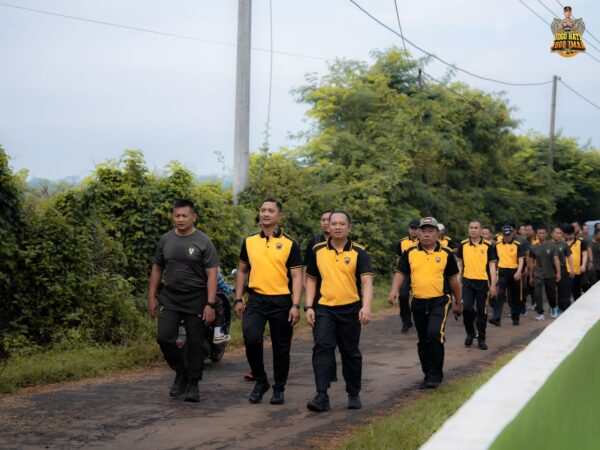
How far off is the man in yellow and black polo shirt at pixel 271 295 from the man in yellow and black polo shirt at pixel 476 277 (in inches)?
223

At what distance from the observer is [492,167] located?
115 ft

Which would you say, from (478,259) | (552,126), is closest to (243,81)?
(478,259)

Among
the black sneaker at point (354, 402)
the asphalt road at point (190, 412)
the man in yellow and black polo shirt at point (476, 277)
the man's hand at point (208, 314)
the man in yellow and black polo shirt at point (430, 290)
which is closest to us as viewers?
the asphalt road at point (190, 412)

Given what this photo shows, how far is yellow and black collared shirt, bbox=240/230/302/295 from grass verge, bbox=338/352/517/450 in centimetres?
171

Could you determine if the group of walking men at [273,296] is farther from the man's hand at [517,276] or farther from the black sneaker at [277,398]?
the man's hand at [517,276]

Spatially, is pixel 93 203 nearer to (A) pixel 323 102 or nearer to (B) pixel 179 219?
(B) pixel 179 219

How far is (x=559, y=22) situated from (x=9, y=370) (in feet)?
58.7

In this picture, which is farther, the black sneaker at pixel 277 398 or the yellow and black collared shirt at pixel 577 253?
the yellow and black collared shirt at pixel 577 253

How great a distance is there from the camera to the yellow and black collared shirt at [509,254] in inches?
712

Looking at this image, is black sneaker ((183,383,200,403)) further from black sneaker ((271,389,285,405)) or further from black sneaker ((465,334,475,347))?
black sneaker ((465,334,475,347))

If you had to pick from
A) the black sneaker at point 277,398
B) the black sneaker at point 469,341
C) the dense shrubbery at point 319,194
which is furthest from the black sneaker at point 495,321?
the black sneaker at point 277,398

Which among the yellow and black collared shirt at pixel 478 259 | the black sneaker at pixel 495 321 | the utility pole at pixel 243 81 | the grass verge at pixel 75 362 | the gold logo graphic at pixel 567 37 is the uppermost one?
the gold logo graphic at pixel 567 37

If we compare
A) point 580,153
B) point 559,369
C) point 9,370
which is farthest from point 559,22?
point 580,153

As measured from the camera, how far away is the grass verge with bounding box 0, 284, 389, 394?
32.0ft
